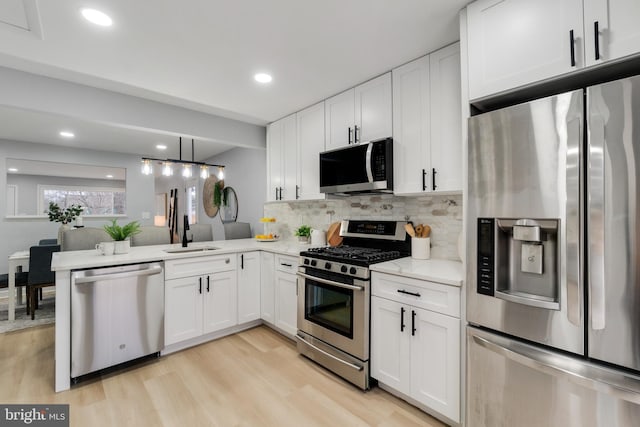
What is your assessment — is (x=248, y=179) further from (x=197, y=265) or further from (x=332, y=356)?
(x=332, y=356)

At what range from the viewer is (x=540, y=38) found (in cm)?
137

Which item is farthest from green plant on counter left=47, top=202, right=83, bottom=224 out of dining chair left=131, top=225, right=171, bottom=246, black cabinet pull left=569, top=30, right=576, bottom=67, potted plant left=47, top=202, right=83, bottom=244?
black cabinet pull left=569, top=30, right=576, bottom=67

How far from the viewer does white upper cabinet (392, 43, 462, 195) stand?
1990 mm

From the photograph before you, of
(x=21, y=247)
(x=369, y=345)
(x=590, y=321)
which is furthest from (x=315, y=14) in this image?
(x=21, y=247)

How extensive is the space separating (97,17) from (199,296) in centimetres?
225

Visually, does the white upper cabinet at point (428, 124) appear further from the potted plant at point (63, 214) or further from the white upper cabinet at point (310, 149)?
the potted plant at point (63, 214)

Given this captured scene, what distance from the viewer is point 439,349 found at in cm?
174

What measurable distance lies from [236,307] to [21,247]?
14.1ft

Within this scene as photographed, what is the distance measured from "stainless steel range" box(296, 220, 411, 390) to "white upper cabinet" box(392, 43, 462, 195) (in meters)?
0.55

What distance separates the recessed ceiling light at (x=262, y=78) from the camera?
2473 millimetres

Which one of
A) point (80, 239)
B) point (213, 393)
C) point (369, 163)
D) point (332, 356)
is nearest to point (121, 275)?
point (213, 393)

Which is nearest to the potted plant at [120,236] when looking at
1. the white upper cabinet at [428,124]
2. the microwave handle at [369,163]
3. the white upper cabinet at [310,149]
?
the white upper cabinet at [310,149]

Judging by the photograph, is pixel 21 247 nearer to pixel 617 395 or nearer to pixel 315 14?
pixel 315 14

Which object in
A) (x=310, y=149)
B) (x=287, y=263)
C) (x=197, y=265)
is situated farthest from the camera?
(x=310, y=149)
